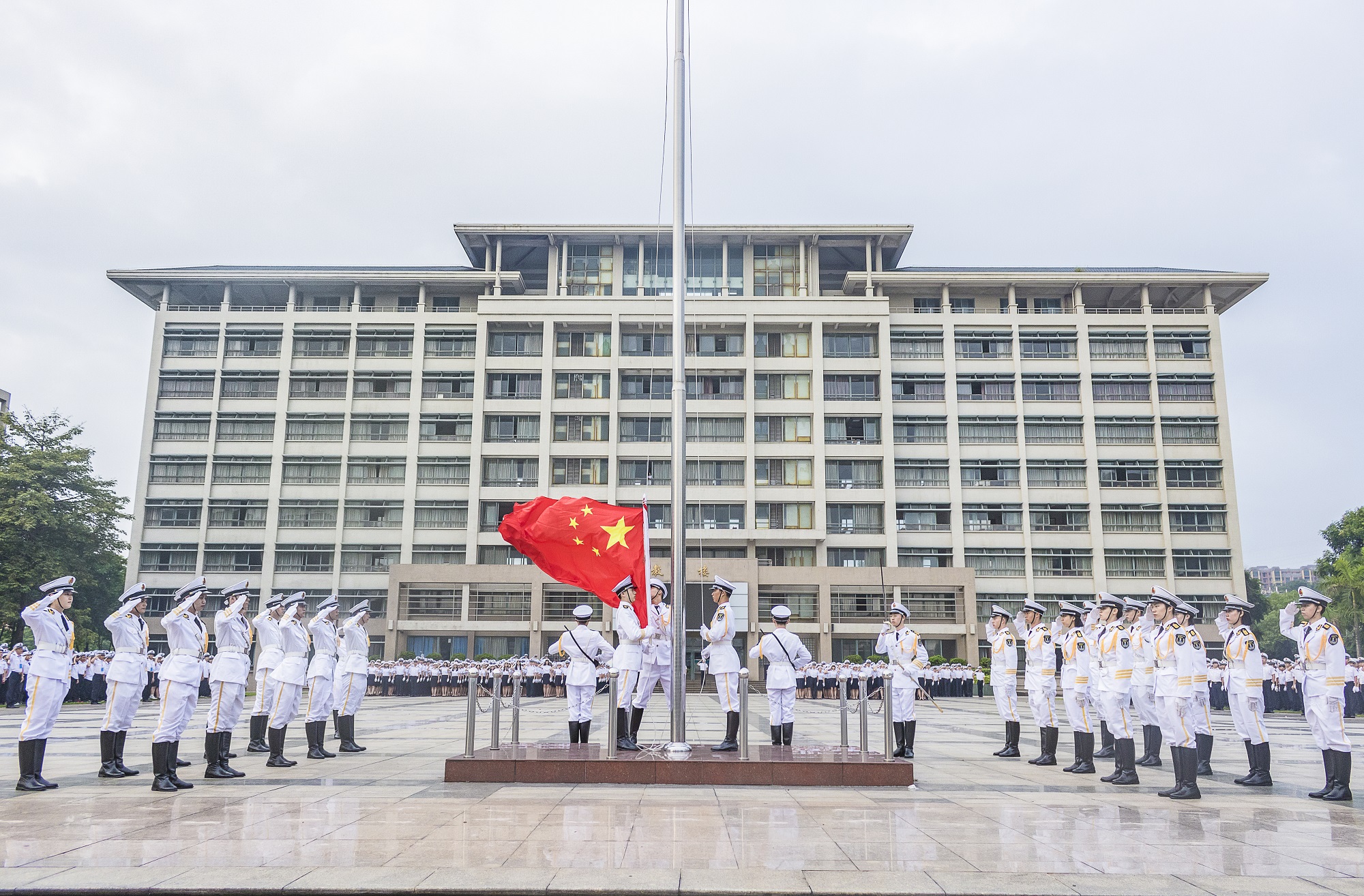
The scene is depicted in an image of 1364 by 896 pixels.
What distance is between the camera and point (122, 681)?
11305 millimetres

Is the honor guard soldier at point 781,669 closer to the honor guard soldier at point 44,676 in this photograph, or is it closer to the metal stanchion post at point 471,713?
the metal stanchion post at point 471,713

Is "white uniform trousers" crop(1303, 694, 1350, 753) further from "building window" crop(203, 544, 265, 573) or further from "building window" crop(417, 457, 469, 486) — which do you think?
"building window" crop(203, 544, 265, 573)

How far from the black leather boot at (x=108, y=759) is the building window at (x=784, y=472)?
1703 inches

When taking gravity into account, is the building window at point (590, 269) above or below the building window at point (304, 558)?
above

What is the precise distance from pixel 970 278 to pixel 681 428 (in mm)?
49073

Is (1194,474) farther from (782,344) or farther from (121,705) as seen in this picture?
(121,705)

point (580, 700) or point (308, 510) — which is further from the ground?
point (308, 510)

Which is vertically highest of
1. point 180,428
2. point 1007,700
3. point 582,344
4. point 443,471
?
point 582,344

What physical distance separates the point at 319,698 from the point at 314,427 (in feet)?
146

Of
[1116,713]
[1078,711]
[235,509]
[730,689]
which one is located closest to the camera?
[1116,713]

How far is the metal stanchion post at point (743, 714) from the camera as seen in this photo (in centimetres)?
1105

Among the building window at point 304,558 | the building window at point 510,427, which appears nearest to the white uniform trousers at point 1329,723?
the building window at point 510,427

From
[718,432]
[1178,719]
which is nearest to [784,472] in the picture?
[718,432]

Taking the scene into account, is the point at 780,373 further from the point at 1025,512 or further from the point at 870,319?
the point at 1025,512
